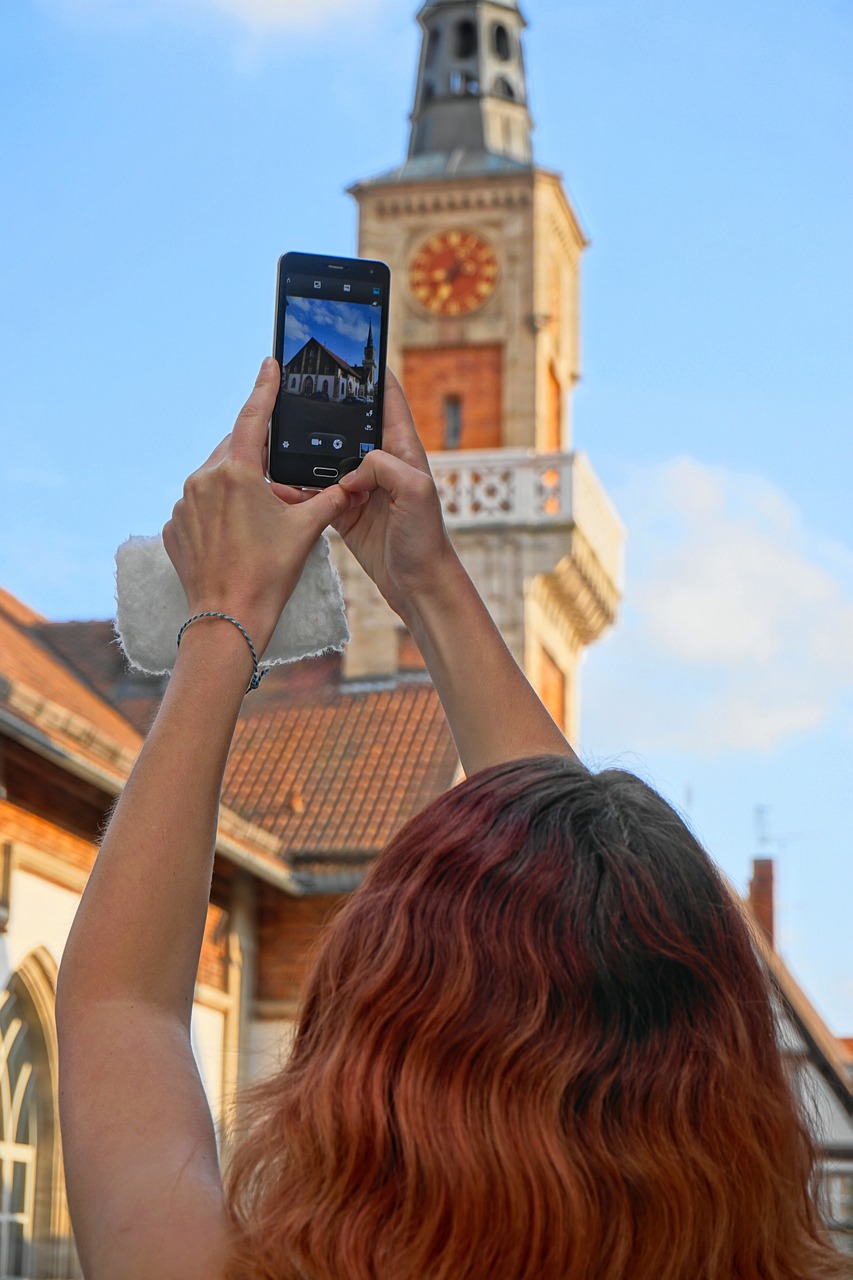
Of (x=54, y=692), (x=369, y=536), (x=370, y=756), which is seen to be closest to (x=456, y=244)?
(x=370, y=756)

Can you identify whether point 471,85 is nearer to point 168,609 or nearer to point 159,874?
point 168,609

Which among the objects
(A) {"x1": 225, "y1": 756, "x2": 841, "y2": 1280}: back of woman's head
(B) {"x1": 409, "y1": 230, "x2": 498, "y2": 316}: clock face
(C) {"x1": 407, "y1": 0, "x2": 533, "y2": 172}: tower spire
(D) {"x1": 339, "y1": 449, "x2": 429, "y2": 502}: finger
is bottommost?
(A) {"x1": 225, "y1": 756, "x2": 841, "y2": 1280}: back of woman's head

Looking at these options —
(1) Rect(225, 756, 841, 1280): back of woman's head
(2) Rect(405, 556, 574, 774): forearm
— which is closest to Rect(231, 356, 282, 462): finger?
(2) Rect(405, 556, 574, 774): forearm

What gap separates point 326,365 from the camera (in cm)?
201

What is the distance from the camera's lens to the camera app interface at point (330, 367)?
6.18ft

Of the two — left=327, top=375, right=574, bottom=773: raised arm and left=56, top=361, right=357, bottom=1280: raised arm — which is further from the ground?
left=327, top=375, right=574, bottom=773: raised arm

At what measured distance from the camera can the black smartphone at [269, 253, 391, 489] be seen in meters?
1.86

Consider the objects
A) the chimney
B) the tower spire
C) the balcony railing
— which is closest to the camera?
the balcony railing

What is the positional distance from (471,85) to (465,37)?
1179 mm

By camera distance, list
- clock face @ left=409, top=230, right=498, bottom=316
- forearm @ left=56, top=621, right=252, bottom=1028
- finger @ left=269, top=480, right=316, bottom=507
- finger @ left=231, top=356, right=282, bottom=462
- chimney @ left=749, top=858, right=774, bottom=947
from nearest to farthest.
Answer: forearm @ left=56, top=621, right=252, bottom=1028 < finger @ left=231, top=356, right=282, bottom=462 < finger @ left=269, top=480, right=316, bottom=507 < clock face @ left=409, top=230, right=498, bottom=316 < chimney @ left=749, top=858, right=774, bottom=947

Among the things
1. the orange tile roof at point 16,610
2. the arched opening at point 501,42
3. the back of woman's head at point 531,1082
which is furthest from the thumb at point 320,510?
the arched opening at point 501,42

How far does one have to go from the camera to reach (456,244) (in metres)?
28.7

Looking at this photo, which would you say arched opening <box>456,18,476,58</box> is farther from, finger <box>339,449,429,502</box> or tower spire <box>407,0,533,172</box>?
finger <box>339,449,429,502</box>

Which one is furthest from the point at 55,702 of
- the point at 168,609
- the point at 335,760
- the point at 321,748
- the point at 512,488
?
the point at 168,609
